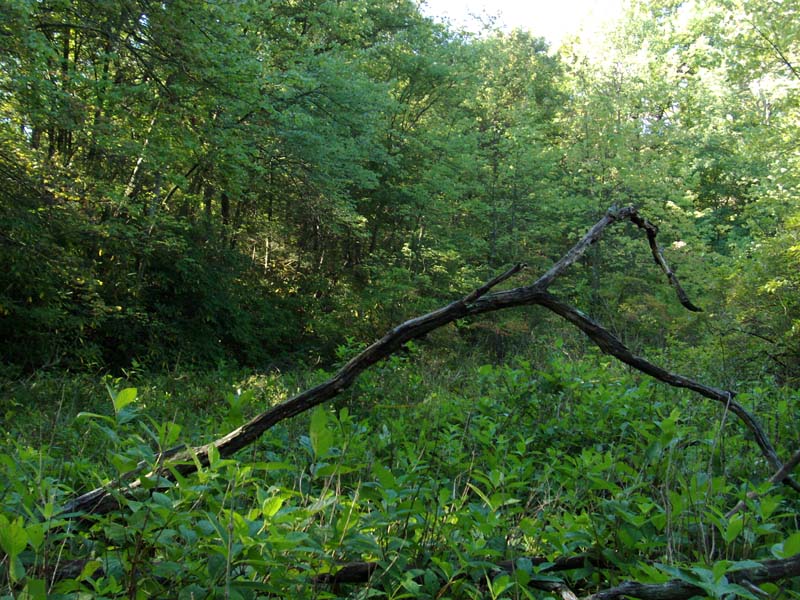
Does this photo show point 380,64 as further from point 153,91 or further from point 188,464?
point 188,464

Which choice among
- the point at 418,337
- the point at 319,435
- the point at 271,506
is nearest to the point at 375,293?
the point at 418,337

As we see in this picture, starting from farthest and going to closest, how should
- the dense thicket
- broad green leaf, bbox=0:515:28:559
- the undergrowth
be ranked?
the dense thicket → the undergrowth → broad green leaf, bbox=0:515:28:559

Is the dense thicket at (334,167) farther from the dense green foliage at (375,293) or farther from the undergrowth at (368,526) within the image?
the undergrowth at (368,526)

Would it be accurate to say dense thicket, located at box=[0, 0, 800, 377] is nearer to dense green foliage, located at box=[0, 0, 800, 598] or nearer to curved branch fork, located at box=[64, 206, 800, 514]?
dense green foliage, located at box=[0, 0, 800, 598]

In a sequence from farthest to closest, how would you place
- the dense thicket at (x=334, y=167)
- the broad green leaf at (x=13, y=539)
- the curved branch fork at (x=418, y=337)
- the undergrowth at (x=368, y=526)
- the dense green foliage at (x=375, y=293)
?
the dense thicket at (x=334, y=167)
the curved branch fork at (x=418, y=337)
the dense green foliage at (x=375, y=293)
the undergrowth at (x=368, y=526)
the broad green leaf at (x=13, y=539)

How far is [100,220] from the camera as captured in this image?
33.6 feet

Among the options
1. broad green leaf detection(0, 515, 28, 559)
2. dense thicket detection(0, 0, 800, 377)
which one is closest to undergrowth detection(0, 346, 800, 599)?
broad green leaf detection(0, 515, 28, 559)

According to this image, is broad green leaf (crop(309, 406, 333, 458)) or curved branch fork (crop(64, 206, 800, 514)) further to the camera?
curved branch fork (crop(64, 206, 800, 514))

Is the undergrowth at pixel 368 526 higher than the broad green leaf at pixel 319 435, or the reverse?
the broad green leaf at pixel 319 435

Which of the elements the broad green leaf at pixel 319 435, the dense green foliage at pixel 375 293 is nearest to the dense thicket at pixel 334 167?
the dense green foliage at pixel 375 293

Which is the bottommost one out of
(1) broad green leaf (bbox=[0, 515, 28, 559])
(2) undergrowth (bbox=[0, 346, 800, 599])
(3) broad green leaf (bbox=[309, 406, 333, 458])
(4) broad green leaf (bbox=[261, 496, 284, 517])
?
(2) undergrowth (bbox=[0, 346, 800, 599])

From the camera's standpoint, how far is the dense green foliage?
1694mm

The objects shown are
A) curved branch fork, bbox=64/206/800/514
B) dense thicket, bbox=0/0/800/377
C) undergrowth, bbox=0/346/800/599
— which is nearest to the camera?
undergrowth, bbox=0/346/800/599

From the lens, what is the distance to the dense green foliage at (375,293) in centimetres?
169
